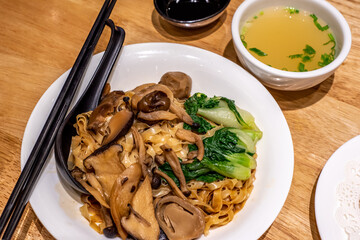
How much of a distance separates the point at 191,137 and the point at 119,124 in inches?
17.4

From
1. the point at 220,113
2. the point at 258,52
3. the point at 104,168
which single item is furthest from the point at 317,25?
the point at 104,168

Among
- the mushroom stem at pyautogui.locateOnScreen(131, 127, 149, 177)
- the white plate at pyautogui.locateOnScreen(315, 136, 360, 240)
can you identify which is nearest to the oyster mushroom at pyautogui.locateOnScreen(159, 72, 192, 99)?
the mushroom stem at pyautogui.locateOnScreen(131, 127, 149, 177)

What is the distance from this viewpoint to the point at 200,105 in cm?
216

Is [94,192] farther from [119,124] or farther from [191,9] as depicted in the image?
[191,9]

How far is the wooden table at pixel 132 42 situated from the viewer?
2016mm

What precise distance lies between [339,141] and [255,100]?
2.15ft

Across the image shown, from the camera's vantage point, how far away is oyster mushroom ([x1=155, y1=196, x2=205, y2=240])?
172 centimetres

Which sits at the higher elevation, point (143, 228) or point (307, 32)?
point (307, 32)

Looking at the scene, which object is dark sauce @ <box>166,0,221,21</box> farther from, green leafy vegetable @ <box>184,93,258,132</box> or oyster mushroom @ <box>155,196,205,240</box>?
oyster mushroom @ <box>155,196,205,240</box>

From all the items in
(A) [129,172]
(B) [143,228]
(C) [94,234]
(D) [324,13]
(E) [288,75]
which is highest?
(D) [324,13]

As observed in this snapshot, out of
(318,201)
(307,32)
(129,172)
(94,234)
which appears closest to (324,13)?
(307,32)

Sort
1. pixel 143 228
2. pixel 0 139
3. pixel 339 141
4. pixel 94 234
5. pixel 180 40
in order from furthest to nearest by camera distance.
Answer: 1. pixel 180 40
2. pixel 0 139
3. pixel 339 141
4. pixel 94 234
5. pixel 143 228

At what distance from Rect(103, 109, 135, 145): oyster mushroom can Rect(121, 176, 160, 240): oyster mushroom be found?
311 mm

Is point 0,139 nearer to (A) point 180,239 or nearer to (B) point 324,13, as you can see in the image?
(A) point 180,239
